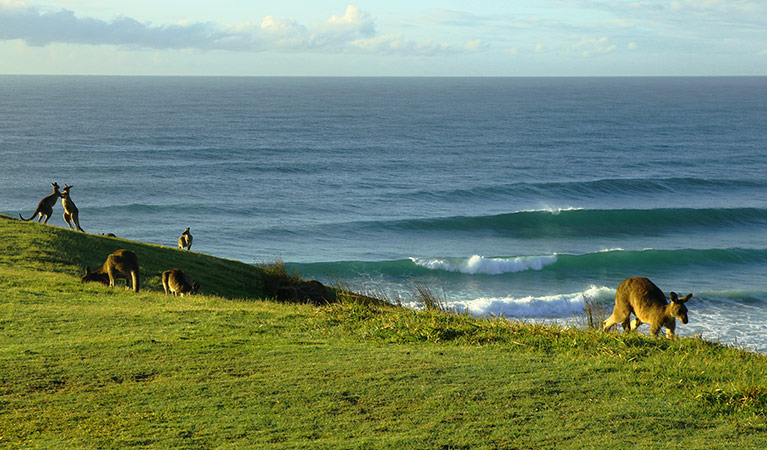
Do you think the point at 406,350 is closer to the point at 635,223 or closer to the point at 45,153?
the point at 635,223

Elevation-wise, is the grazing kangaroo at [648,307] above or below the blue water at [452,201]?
above

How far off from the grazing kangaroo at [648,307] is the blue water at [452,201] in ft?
49.0

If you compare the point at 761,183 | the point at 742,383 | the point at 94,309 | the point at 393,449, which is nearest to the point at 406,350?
the point at 393,449

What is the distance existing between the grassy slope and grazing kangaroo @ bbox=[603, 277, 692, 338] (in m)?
0.34

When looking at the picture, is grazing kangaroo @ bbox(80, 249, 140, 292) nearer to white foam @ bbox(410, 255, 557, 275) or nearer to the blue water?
the blue water

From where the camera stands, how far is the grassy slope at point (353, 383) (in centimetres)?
681

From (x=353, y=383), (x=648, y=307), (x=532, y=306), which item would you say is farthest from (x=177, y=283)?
(x=532, y=306)

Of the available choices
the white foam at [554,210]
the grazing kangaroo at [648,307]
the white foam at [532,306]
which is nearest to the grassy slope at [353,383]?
the grazing kangaroo at [648,307]

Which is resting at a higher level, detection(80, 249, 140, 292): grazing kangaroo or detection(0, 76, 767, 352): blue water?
detection(80, 249, 140, 292): grazing kangaroo

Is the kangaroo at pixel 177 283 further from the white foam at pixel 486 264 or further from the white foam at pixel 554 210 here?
the white foam at pixel 554 210

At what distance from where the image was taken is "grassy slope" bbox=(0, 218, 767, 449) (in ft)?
22.3

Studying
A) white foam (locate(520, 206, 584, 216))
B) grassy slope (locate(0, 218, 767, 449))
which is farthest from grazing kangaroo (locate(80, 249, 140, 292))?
white foam (locate(520, 206, 584, 216))

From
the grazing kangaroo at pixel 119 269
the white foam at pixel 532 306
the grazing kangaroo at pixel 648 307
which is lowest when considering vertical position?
the white foam at pixel 532 306

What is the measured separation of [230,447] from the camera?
21.2 ft
